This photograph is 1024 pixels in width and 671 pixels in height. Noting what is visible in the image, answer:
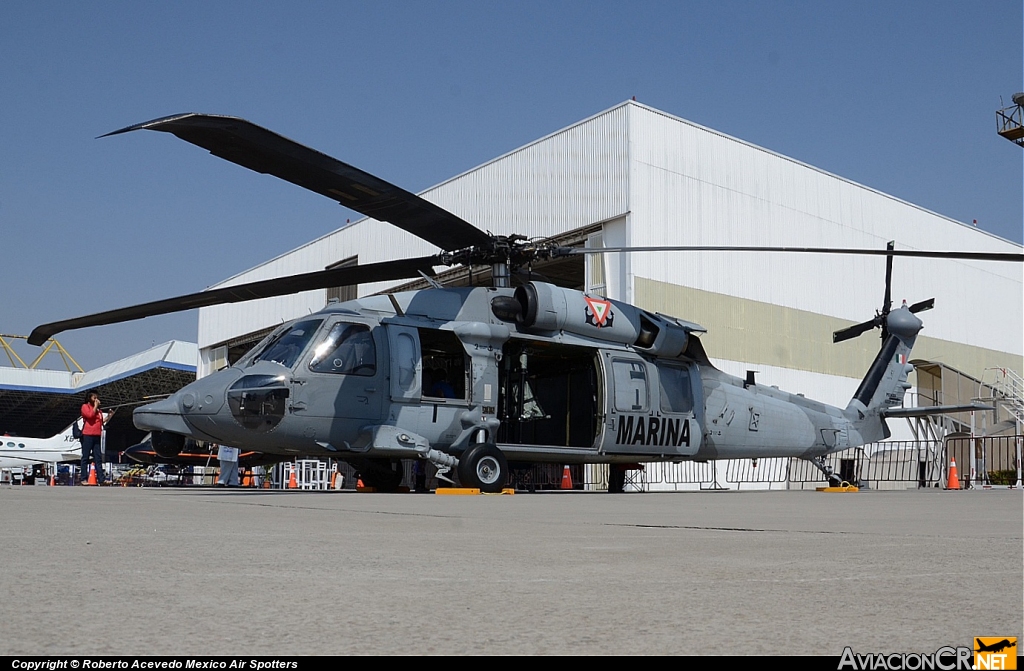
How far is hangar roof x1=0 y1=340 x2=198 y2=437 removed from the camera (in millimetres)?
50469

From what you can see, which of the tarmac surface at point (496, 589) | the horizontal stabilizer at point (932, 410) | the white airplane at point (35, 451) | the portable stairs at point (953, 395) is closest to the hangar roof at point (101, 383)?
the white airplane at point (35, 451)

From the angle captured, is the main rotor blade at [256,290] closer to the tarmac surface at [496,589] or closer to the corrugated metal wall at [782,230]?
the tarmac surface at [496,589]

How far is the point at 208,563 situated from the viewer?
3.12m

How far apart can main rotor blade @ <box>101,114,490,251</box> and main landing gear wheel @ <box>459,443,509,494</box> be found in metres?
2.89

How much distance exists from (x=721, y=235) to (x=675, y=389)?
1066cm

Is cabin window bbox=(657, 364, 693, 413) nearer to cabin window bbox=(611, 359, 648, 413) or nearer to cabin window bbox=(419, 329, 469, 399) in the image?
cabin window bbox=(611, 359, 648, 413)

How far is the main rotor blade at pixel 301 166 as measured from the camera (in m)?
8.52

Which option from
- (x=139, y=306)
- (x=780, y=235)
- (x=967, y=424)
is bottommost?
(x=967, y=424)

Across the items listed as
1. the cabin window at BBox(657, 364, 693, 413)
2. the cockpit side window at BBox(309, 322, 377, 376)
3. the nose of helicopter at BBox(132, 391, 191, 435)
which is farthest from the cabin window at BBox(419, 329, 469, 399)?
the nose of helicopter at BBox(132, 391, 191, 435)

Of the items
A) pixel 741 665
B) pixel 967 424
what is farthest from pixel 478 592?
pixel 967 424

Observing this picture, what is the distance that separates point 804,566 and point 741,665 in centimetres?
176

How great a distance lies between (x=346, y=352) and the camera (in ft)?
39.1

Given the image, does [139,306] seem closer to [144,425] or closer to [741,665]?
[144,425]

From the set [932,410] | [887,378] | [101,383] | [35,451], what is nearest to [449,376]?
[932,410]
